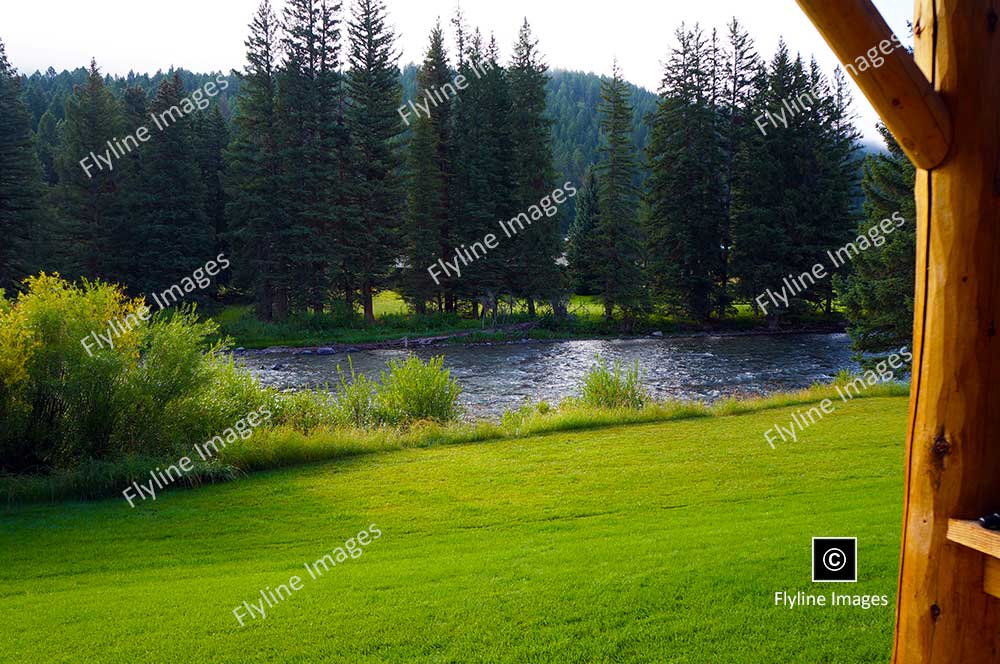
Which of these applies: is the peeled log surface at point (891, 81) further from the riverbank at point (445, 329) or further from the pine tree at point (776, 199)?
the pine tree at point (776, 199)

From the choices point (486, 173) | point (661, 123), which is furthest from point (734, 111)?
point (486, 173)

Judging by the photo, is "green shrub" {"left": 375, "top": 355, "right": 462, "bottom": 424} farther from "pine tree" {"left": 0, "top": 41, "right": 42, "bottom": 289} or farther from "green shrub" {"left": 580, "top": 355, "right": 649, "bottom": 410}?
"pine tree" {"left": 0, "top": 41, "right": 42, "bottom": 289}

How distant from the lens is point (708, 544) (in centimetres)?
651

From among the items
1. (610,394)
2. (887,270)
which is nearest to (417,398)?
(610,394)

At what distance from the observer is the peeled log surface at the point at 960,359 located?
2611 mm

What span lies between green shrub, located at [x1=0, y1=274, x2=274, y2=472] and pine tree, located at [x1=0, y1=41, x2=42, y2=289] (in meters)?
27.1

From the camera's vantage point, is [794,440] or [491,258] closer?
[794,440]

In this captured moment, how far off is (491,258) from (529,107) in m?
9.74

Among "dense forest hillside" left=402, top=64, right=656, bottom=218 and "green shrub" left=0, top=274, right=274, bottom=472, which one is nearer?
"green shrub" left=0, top=274, right=274, bottom=472

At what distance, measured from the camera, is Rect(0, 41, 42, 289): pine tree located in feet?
112

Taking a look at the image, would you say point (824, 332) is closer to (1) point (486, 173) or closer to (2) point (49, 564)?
(1) point (486, 173)

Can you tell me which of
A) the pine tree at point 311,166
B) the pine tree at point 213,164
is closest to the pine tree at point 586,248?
the pine tree at point 311,166

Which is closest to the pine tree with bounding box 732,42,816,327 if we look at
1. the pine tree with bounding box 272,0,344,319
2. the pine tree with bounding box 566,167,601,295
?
the pine tree with bounding box 566,167,601,295

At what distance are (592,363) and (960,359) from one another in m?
26.7
